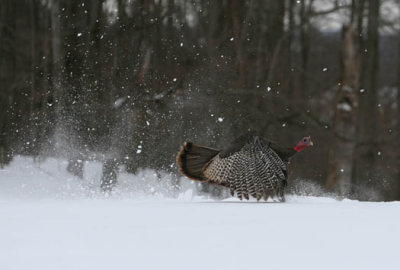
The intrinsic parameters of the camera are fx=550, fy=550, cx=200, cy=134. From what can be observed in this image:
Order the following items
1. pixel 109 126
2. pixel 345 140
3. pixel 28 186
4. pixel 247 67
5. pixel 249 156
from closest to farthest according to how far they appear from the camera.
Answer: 1. pixel 249 156
2. pixel 28 186
3. pixel 109 126
4. pixel 247 67
5. pixel 345 140

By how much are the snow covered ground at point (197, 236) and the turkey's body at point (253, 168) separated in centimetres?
55

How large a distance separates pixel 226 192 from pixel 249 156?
3.20 metres

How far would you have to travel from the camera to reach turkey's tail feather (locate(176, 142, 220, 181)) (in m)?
6.56

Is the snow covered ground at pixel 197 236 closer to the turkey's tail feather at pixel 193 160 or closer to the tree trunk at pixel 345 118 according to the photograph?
the turkey's tail feather at pixel 193 160

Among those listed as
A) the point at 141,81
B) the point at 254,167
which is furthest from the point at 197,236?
the point at 141,81

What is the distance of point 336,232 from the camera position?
13.8 feet

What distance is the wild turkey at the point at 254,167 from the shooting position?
618 centimetres

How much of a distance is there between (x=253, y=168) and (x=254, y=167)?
2 cm

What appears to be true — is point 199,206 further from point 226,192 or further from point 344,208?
point 226,192

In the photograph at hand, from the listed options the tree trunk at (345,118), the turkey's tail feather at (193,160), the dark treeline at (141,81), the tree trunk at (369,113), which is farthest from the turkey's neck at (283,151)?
the tree trunk at (369,113)

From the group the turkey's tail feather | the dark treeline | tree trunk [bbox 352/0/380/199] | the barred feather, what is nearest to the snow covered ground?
the barred feather

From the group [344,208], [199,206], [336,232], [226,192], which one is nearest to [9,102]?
[226,192]

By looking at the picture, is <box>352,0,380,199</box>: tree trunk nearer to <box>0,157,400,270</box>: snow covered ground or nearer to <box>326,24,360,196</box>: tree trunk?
<box>326,24,360,196</box>: tree trunk

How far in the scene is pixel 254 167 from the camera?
6223 mm
